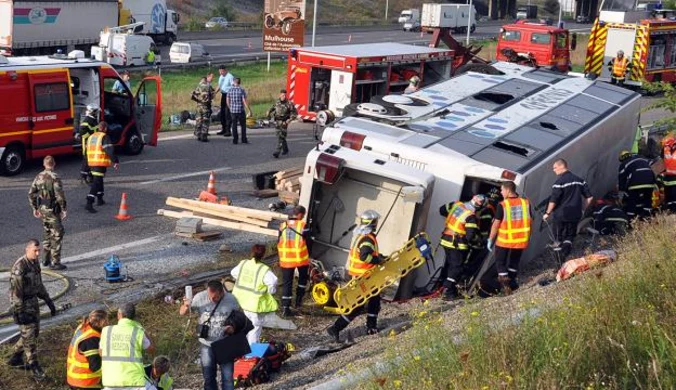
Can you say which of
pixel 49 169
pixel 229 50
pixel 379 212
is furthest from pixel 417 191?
pixel 229 50

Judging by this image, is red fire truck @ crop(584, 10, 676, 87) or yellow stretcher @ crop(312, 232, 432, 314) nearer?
yellow stretcher @ crop(312, 232, 432, 314)

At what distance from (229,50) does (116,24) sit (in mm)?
7501

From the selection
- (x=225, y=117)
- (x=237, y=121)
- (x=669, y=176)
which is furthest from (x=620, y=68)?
(x=669, y=176)

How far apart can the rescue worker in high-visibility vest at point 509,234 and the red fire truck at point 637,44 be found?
845 inches

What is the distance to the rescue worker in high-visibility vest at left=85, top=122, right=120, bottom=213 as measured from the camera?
15.6 m

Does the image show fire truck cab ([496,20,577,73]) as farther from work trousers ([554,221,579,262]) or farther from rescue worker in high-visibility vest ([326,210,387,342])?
rescue worker in high-visibility vest ([326,210,387,342])

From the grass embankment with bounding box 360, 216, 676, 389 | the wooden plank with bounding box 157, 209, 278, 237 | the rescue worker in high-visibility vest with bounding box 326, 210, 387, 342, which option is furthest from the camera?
the wooden plank with bounding box 157, 209, 278, 237

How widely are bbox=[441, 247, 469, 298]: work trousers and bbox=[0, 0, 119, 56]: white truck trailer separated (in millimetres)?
30565

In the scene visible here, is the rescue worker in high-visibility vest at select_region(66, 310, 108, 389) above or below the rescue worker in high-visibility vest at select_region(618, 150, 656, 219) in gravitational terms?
below

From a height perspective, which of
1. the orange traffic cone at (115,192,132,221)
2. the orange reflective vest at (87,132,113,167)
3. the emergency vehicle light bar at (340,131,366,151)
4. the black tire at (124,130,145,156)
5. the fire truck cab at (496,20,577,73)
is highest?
the fire truck cab at (496,20,577,73)

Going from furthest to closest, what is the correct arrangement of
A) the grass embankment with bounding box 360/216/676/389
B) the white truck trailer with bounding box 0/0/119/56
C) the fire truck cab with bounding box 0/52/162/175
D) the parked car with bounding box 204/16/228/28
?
the parked car with bounding box 204/16/228/28 → the white truck trailer with bounding box 0/0/119/56 → the fire truck cab with bounding box 0/52/162/175 → the grass embankment with bounding box 360/216/676/389

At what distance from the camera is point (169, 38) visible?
52.5 metres

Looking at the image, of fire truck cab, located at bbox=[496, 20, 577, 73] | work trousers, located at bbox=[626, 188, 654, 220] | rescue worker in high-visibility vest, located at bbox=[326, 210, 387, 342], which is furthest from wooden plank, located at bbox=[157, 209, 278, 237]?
fire truck cab, located at bbox=[496, 20, 577, 73]

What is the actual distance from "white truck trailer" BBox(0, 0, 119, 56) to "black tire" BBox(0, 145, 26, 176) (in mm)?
22726
